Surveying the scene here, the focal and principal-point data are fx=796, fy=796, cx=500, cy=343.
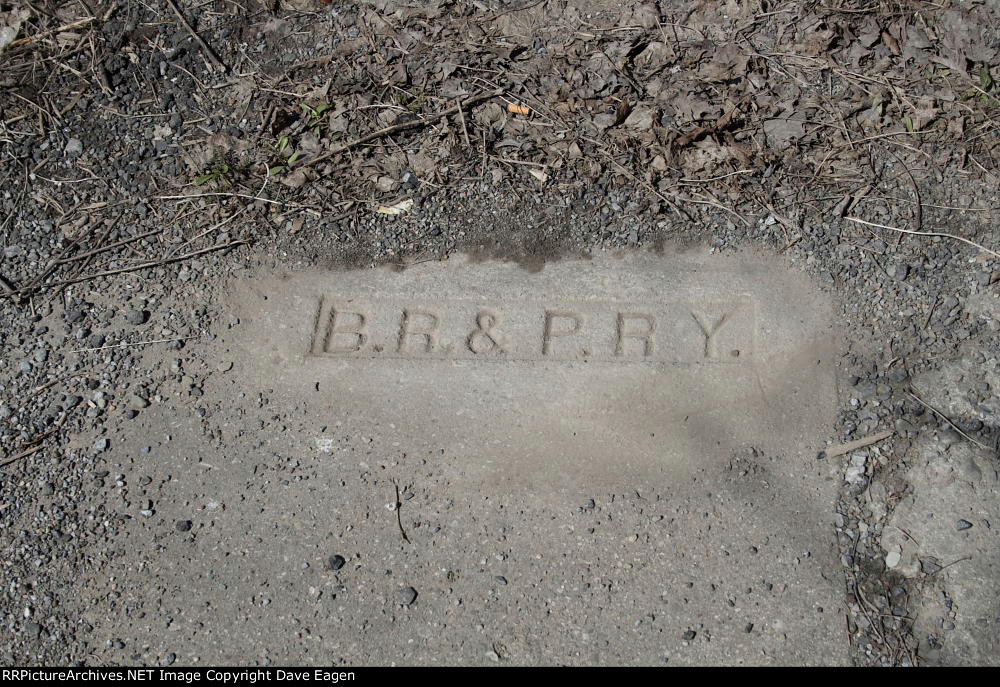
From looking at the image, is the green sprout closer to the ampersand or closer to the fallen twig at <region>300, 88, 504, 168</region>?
the fallen twig at <region>300, 88, 504, 168</region>

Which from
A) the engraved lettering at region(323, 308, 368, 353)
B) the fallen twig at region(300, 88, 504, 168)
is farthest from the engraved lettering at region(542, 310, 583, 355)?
the fallen twig at region(300, 88, 504, 168)

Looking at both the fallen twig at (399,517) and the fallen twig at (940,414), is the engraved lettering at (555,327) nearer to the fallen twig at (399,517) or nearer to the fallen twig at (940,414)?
the fallen twig at (399,517)

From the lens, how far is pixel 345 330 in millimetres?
2955

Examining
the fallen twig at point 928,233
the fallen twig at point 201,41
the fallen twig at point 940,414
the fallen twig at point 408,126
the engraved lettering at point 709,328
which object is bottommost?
the fallen twig at point 940,414

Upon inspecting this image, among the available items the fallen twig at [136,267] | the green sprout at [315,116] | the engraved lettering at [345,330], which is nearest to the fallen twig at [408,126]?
the green sprout at [315,116]

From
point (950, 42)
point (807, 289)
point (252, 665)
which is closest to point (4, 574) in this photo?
point (252, 665)

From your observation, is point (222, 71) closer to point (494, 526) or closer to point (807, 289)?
point (494, 526)

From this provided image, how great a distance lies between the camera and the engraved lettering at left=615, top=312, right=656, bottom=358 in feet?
9.28

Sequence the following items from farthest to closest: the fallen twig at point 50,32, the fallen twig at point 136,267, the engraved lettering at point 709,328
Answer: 1. the fallen twig at point 50,32
2. the fallen twig at point 136,267
3. the engraved lettering at point 709,328

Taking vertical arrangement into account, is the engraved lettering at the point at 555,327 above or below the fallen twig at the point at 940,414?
above

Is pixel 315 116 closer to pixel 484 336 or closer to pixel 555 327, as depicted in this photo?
pixel 484 336

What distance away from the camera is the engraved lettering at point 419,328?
2900mm

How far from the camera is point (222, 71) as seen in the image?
360 centimetres

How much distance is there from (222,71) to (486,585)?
2.61m
